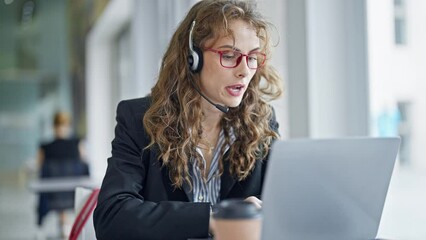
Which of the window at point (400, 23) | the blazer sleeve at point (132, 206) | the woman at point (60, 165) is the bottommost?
the woman at point (60, 165)

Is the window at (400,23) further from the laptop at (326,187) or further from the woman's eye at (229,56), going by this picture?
the laptop at (326,187)

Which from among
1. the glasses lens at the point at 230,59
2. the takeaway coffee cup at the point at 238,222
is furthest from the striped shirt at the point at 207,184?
the takeaway coffee cup at the point at 238,222

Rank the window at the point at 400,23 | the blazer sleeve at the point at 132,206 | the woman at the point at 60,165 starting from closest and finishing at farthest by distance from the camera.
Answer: the blazer sleeve at the point at 132,206
the window at the point at 400,23
the woman at the point at 60,165

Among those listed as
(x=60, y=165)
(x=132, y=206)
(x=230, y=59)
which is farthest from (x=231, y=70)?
(x=60, y=165)

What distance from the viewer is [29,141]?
42.2 feet

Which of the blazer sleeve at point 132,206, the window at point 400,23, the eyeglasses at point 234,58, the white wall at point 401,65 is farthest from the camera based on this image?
the window at point 400,23

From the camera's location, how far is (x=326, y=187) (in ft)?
3.51

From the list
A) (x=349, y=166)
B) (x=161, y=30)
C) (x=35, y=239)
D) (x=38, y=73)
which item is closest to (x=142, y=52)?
(x=161, y=30)

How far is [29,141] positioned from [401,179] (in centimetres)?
1163

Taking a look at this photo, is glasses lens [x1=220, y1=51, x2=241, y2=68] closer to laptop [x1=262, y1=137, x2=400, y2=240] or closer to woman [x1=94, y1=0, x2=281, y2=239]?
woman [x1=94, y1=0, x2=281, y2=239]

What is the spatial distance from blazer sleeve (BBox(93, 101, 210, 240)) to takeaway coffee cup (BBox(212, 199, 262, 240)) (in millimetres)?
306

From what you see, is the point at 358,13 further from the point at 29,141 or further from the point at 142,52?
the point at 29,141

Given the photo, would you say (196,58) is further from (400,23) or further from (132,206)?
(400,23)

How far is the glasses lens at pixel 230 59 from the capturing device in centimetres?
147
